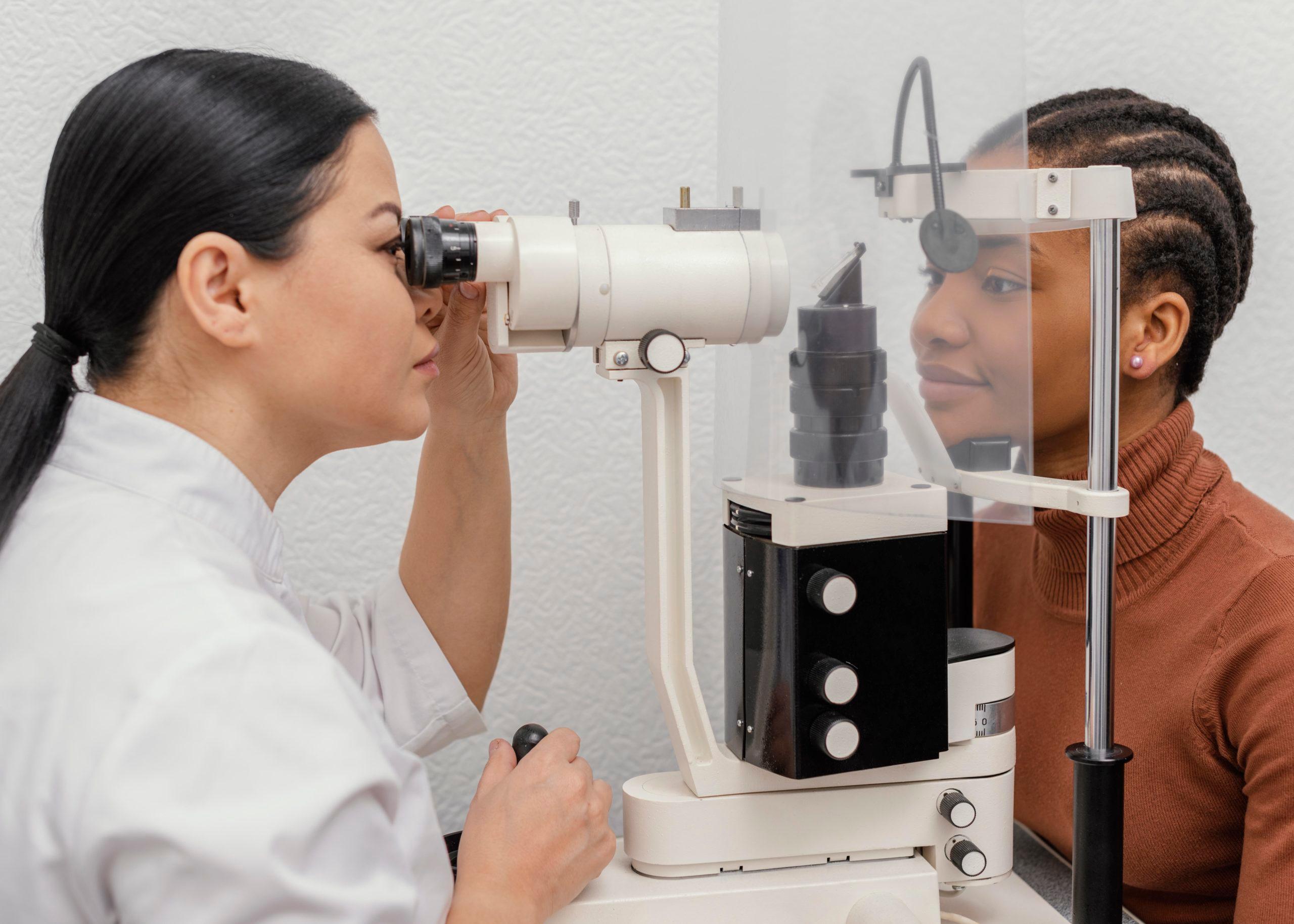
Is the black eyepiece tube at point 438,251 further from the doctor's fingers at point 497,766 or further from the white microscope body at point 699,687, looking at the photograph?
the doctor's fingers at point 497,766

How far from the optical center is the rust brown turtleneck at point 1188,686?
2.99 feet

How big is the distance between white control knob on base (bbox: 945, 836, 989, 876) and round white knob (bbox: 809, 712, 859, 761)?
0.14m

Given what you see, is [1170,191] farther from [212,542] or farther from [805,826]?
[212,542]

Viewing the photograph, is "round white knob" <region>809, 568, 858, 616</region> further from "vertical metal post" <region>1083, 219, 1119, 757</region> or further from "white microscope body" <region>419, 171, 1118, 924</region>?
"vertical metal post" <region>1083, 219, 1119, 757</region>

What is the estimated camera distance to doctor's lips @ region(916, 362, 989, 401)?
80 cm

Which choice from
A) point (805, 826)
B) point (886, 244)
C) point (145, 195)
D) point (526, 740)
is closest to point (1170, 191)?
point (886, 244)

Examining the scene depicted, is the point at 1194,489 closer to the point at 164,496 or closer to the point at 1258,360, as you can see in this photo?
the point at 1258,360

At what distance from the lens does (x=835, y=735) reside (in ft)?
2.66

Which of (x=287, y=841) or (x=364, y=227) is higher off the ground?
(x=364, y=227)

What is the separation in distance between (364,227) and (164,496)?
0.23m

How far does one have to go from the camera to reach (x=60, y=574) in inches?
26.5

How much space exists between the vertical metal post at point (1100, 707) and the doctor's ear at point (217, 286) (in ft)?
1.96

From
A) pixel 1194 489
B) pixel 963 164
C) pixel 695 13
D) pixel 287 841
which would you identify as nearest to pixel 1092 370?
pixel 963 164

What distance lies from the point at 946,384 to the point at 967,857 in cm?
37
